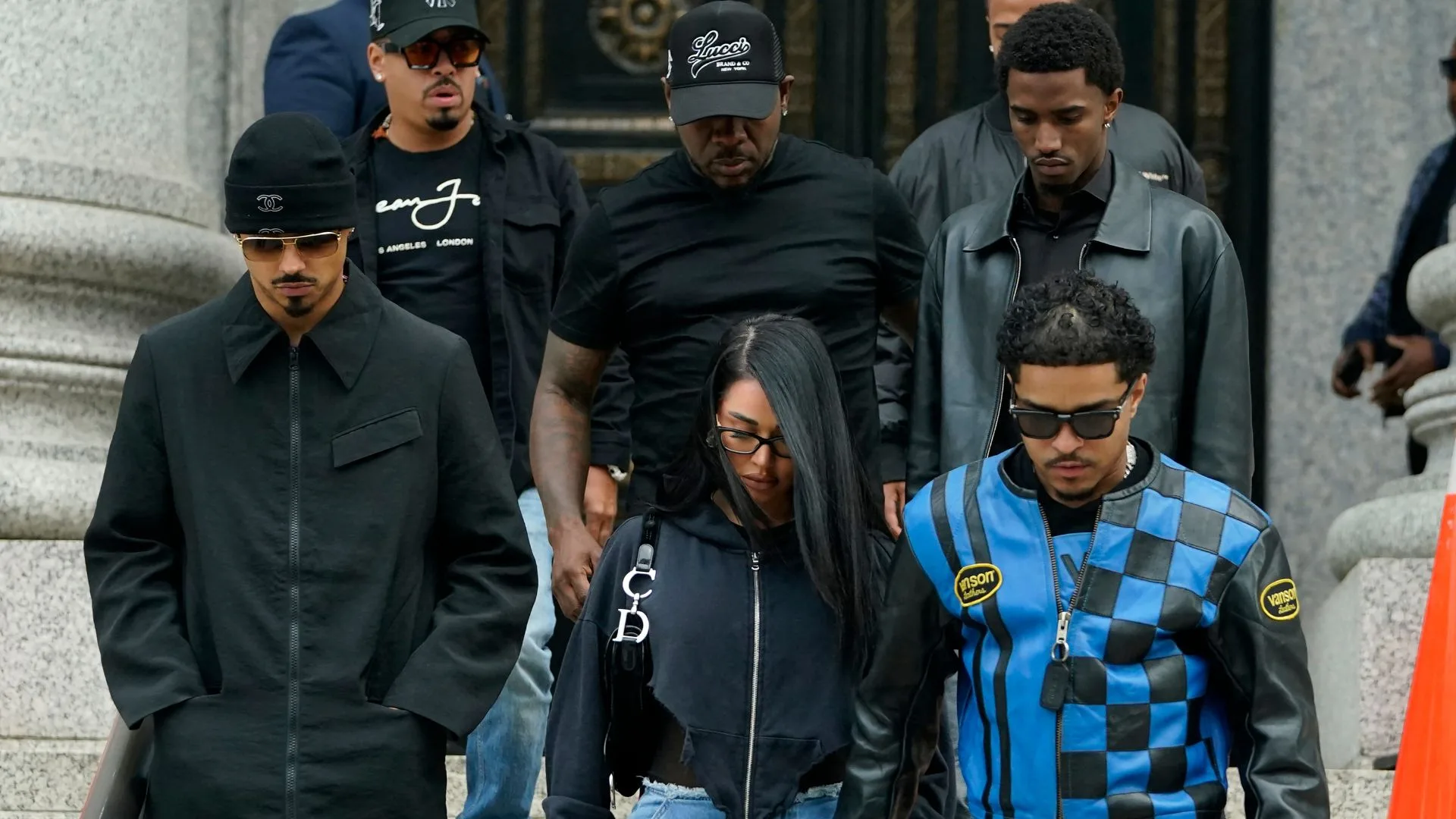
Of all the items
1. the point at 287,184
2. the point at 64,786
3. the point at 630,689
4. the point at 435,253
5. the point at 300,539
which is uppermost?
the point at 287,184

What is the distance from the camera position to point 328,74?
22.1ft

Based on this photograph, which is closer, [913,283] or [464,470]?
[464,470]

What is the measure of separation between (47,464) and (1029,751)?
11.3ft

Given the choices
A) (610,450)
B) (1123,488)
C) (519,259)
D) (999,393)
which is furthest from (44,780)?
(1123,488)

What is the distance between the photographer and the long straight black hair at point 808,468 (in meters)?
4.69

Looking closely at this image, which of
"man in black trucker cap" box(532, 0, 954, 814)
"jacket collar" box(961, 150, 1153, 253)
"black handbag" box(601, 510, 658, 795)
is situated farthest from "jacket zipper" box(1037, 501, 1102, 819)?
"man in black trucker cap" box(532, 0, 954, 814)

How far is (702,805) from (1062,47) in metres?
1.65

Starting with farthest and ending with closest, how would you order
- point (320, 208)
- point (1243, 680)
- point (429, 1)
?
point (429, 1) < point (320, 208) < point (1243, 680)

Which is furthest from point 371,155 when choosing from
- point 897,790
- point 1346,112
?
point 1346,112

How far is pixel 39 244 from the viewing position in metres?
6.86

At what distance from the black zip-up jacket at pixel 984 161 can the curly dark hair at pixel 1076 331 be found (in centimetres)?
138

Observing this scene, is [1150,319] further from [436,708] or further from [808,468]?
[436,708]

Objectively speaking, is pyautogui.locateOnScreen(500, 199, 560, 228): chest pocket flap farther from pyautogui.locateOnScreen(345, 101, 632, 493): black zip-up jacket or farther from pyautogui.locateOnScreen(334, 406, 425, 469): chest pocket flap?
pyautogui.locateOnScreen(334, 406, 425, 469): chest pocket flap

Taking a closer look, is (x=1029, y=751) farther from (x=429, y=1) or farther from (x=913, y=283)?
(x=429, y=1)
